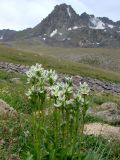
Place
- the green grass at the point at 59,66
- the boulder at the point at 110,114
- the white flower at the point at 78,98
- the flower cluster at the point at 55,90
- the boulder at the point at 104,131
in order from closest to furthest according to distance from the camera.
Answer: the flower cluster at the point at 55,90 < the white flower at the point at 78,98 < the boulder at the point at 104,131 < the boulder at the point at 110,114 < the green grass at the point at 59,66

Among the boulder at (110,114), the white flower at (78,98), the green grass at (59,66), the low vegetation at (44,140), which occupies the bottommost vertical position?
the green grass at (59,66)

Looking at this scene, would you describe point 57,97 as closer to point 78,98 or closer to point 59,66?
point 78,98

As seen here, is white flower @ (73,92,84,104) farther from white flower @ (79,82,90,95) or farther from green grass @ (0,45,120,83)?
green grass @ (0,45,120,83)

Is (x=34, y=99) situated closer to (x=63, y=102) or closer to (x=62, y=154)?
(x=63, y=102)

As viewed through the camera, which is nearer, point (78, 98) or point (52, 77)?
point (78, 98)

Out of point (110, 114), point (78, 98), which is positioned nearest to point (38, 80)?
point (78, 98)

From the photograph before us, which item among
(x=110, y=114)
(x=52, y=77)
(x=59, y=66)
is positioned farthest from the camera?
(x=59, y=66)

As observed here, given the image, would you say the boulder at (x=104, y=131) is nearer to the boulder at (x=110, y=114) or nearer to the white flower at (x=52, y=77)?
the boulder at (x=110, y=114)

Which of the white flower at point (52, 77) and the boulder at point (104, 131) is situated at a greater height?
the white flower at point (52, 77)

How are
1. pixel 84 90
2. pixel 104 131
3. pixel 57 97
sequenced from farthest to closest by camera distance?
1. pixel 104 131
2. pixel 84 90
3. pixel 57 97

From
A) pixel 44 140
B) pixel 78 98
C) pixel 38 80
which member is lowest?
pixel 44 140

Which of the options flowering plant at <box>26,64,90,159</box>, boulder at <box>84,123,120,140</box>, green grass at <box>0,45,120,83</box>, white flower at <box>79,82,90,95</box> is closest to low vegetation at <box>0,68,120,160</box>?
flowering plant at <box>26,64,90,159</box>

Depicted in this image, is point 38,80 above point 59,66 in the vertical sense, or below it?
above

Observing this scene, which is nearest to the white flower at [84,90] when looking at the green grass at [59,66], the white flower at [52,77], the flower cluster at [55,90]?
the flower cluster at [55,90]
